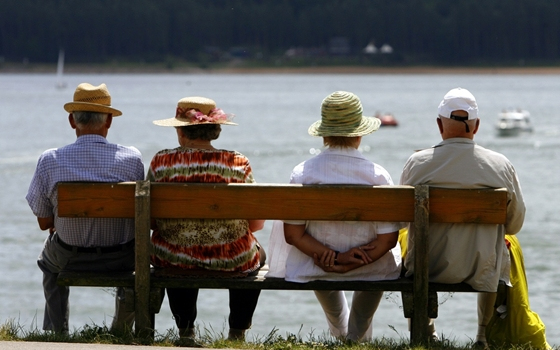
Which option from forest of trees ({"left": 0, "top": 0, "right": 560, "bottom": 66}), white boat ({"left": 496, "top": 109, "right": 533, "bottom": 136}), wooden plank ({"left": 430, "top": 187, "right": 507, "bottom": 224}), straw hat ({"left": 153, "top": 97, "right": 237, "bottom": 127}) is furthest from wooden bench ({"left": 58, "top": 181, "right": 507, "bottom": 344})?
forest of trees ({"left": 0, "top": 0, "right": 560, "bottom": 66})

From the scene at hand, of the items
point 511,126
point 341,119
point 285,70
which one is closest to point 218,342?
point 341,119

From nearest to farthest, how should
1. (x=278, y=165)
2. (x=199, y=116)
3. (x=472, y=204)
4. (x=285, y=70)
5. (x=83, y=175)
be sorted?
(x=472, y=204), (x=199, y=116), (x=83, y=175), (x=278, y=165), (x=285, y=70)

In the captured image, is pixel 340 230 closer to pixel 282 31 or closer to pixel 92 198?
pixel 92 198

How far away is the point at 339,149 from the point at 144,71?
151574 mm

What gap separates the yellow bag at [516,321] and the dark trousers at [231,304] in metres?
1.24

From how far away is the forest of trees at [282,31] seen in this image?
489ft

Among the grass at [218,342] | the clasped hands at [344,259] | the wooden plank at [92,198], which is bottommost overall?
the grass at [218,342]

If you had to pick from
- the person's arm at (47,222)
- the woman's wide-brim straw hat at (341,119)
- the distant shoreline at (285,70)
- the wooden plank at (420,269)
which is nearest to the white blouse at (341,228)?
the woman's wide-brim straw hat at (341,119)

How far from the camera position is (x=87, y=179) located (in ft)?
16.1

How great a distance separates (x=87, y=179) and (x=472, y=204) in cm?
194

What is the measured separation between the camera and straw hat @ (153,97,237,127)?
4.80 meters

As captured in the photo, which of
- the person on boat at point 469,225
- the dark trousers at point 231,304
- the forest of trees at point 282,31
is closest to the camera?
the person on boat at point 469,225

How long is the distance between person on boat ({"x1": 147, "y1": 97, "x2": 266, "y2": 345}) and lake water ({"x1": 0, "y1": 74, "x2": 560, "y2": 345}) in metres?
0.63

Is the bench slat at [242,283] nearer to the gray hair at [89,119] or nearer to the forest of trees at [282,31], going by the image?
the gray hair at [89,119]
